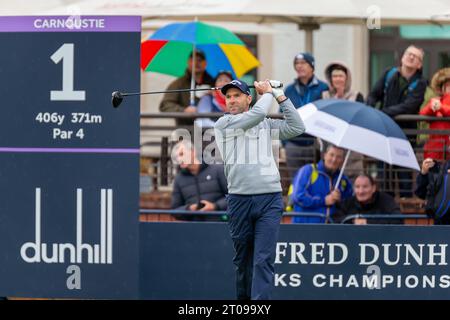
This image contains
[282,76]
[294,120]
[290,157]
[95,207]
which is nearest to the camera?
[294,120]

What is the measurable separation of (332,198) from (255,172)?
7.41 ft

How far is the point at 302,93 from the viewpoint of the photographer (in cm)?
1292

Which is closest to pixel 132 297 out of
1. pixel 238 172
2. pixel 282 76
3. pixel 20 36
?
pixel 238 172

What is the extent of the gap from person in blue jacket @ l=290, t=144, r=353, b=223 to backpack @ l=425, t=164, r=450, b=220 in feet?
3.03

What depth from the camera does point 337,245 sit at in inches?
431

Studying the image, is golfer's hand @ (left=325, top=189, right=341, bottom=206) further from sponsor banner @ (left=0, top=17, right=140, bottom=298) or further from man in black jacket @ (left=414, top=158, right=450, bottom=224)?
sponsor banner @ (left=0, top=17, right=140, bottom=298)

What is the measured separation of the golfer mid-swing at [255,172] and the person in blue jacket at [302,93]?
2687 millimetres

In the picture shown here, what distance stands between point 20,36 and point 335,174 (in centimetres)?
315

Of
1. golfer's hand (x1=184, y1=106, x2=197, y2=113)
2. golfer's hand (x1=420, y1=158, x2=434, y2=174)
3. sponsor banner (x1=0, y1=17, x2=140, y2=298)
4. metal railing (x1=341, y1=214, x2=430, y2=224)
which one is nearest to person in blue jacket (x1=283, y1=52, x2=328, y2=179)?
golfer's hand (x1=184, y1=106, x2=197, y2=113)

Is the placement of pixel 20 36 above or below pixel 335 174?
above

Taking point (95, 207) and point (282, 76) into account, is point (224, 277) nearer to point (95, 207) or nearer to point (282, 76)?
point (95, 207)

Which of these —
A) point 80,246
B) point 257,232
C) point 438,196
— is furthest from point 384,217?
point 80,246

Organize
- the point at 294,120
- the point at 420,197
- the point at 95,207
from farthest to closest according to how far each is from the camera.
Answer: the point at 420,197 < the point at 95,207 < the point at 294,120

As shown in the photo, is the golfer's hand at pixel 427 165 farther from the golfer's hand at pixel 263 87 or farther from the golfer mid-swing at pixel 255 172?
the golfer's hand at pixel 263 87
